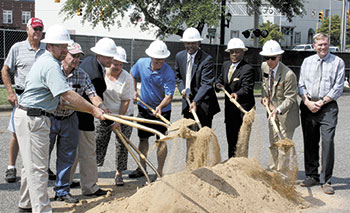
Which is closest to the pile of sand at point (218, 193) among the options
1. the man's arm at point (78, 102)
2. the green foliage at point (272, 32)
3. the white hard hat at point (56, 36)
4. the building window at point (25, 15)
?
the man's arm at point (78, 102)

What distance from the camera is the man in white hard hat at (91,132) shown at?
6.37 meters

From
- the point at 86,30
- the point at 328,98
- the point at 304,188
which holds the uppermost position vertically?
the point at 86,30

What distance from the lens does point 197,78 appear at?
24.5 feet

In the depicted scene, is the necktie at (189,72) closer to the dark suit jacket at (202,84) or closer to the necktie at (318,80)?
the dark suit jacket at (202,84)

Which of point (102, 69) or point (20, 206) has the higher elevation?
point (102, 69)

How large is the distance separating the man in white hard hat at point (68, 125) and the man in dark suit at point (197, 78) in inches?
71.2

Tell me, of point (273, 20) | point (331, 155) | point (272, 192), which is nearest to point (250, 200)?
point (272, 192)

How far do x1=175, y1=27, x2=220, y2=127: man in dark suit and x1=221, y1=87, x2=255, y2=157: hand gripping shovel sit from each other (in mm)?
344

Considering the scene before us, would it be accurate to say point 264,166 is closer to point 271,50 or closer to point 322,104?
point 322,104

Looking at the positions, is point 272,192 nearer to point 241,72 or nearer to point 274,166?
point 274,166

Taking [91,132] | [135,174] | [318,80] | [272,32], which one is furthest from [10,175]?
[272,32]

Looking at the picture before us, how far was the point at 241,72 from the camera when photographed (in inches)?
299

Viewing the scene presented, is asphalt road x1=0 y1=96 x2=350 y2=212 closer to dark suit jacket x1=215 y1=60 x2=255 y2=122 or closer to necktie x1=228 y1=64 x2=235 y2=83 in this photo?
dark suit jacket x1=215 y1=60 x2=255 y2=122

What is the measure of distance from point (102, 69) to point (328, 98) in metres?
3.30
